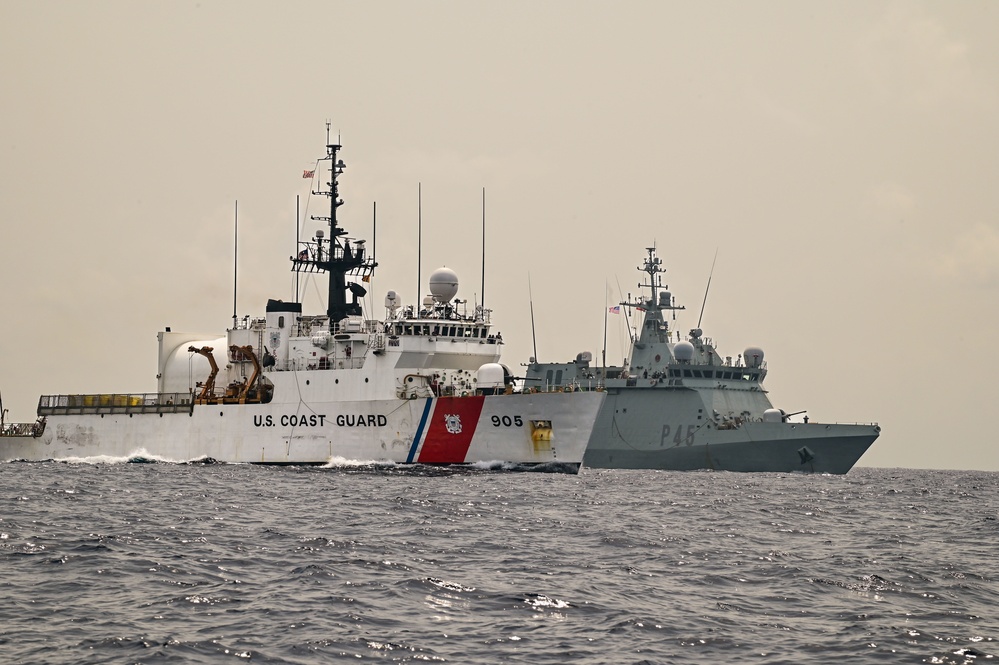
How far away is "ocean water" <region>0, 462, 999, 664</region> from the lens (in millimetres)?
10703

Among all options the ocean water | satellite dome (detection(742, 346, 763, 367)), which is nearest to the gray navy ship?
satellite dome (detection(742, 346, 763, 367))

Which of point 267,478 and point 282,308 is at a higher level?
point 282,308

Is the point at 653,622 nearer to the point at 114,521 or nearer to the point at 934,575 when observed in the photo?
the point at 934,575

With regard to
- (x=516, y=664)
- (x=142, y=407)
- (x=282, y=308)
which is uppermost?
(x=282, y=308)

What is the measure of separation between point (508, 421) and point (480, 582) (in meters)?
22.8

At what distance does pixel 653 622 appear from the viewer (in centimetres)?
1175

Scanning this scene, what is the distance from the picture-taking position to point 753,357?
53.7m

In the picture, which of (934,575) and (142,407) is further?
(142,407)

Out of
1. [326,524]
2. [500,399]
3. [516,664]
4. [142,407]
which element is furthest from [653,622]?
[142,407]

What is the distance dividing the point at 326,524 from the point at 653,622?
29.1ft

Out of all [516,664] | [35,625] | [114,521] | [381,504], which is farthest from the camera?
[381,504]

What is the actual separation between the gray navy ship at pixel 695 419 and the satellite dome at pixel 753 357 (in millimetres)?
14

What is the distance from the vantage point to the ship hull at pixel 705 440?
47844mm

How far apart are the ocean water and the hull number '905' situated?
11228 mm
